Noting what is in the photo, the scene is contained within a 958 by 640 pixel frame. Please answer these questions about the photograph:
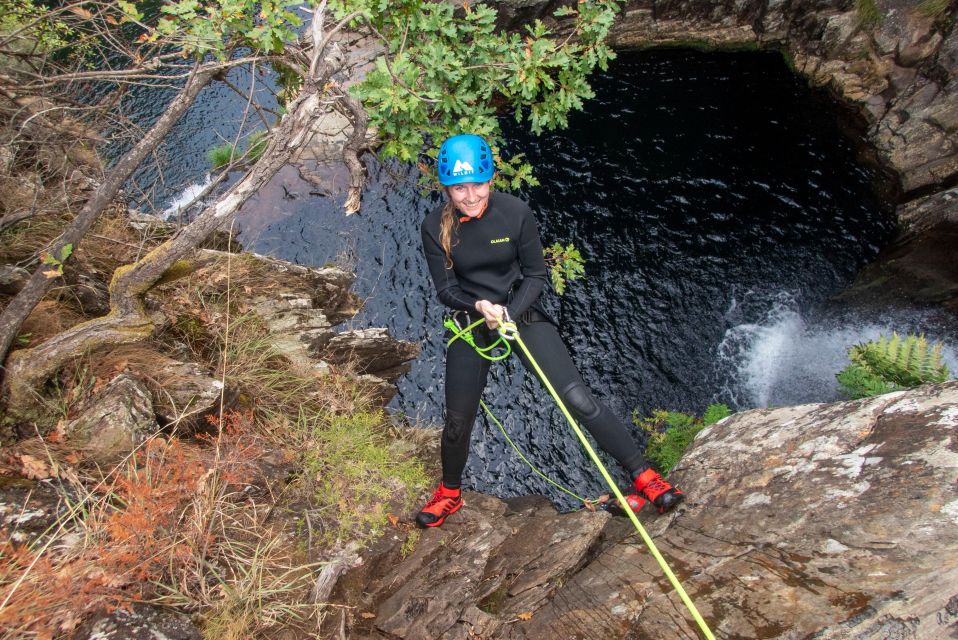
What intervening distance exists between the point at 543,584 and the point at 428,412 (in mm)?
4795

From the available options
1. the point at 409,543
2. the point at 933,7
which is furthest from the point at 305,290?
the point at 933,7

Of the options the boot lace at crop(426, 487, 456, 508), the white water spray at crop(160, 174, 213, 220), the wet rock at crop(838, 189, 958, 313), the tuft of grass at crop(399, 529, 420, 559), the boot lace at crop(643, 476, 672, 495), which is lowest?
the wet rock at crop(838, 189, 958, 313)

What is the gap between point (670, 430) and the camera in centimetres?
847

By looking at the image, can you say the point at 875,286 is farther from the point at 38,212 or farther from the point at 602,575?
the point at 38,212

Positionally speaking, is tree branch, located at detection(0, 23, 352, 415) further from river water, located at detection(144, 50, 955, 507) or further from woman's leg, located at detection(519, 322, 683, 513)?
river water, located at detection(144, 50, 955, 507)

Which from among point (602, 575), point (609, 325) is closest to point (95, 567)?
point (602, 575)

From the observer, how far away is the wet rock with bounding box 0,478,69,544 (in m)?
3.65

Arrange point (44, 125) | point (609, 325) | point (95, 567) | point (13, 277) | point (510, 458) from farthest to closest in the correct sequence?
1. point (609, 325)
2. point (510, 458)
3. point (44, 125)
4. point (13, 277)
5. point (95, 567)

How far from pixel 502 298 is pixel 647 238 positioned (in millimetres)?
7540

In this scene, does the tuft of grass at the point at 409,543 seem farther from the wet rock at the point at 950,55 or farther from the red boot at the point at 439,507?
the wet rock at the point at 950,55

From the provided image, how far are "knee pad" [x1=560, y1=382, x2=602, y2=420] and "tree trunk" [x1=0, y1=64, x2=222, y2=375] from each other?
4.26 metres

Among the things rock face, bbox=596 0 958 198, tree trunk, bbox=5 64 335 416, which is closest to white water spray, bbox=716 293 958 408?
rock face, bbox=596 0 958 198

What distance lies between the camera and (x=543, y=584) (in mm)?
4566

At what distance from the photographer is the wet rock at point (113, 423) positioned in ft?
14.1
